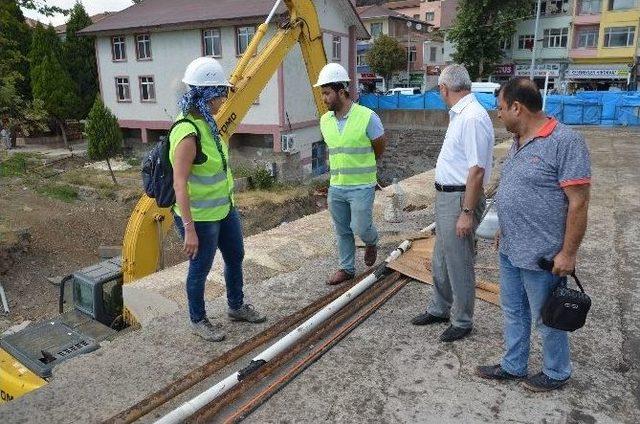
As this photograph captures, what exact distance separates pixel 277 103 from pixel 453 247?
17.4 metres

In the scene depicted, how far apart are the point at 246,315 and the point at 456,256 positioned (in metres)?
1.63

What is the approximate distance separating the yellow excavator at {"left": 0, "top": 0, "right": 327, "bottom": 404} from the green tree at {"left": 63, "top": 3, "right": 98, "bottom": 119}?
23.8 metres

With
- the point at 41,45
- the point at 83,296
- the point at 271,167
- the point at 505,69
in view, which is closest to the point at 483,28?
the point at 505,69

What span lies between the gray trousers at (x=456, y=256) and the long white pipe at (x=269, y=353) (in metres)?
0.79

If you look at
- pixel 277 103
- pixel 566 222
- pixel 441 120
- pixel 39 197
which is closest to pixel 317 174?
pixel 277 103

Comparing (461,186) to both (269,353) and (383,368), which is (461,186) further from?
(269,353)

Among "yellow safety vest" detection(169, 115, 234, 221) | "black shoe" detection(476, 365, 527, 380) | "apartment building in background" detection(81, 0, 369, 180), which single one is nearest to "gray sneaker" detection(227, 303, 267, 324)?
"yellow safety vest" detection(169, 115, 234, 221)

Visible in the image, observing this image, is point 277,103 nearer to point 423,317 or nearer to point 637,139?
point 637,139

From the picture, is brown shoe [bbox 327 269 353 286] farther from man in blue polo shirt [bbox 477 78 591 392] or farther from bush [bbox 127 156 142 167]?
bush [bbox 127 156 142 167]

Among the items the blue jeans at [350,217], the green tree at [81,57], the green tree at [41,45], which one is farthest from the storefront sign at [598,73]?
the blue jeans at [350,217]

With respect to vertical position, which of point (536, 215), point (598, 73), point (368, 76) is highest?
point (368, 76)

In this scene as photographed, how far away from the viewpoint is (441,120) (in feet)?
88.8

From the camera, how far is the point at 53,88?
80.3 ft

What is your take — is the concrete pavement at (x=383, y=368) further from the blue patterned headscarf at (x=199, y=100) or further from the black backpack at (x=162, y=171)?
the blue patterned headscarf at (x=199, y=100)
